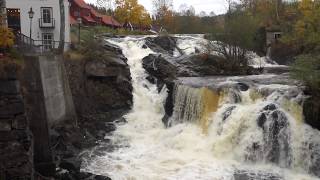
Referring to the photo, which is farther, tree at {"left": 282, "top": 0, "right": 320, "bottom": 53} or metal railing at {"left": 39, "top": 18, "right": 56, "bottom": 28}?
metal railing at {"left": 39, "top": 18, "right": 56, "bottom": 28}

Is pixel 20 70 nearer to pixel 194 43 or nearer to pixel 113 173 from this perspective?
pixel 113 173

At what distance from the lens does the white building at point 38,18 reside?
34719mm

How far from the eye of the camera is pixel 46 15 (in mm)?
35656

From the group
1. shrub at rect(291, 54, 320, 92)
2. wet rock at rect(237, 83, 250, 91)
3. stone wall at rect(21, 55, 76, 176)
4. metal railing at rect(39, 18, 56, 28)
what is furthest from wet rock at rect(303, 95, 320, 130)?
metal railing at rect(39, 18, 56, 28)

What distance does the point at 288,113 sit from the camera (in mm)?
20969

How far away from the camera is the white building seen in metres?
34.7

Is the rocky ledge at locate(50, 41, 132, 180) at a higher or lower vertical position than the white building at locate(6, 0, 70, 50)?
lower

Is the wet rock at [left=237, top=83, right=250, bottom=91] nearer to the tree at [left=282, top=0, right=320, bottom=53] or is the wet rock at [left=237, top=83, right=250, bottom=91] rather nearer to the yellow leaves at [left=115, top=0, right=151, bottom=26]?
the tree at [left=282, top=0, right=320, bottom=53]

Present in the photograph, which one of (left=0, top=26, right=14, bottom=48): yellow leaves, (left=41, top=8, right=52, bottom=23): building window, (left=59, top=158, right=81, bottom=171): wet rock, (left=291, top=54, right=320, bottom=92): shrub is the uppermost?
(left=41, top=8, right=52, bottom=23): building window

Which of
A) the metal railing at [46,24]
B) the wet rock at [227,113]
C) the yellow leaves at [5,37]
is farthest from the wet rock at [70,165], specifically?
the metal railing at [46,24]

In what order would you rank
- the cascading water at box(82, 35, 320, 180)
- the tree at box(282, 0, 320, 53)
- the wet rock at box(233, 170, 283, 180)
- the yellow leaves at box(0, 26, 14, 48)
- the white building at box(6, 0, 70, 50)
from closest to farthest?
the wet rock at box(233, 170, 283, 180)
the yellow leaves at box(0, 26, 14, 48)
the cascading water at box(82, 35, 320, 180)
the tree at box(282, 0, 320, 53)
the white building at box(6, 0, 70, 50)

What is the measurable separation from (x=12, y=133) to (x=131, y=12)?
1987 inches

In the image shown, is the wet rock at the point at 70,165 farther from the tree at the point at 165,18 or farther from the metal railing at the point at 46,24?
the tree at the point at 165,18

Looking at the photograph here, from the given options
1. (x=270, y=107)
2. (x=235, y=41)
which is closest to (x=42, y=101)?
(x=270, y=107)
